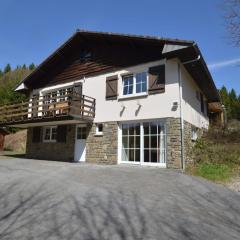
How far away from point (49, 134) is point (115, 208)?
1381cm

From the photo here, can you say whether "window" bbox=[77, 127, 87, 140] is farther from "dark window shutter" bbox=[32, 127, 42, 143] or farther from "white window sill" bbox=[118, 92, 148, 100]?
"dark window shutter" bbox=[32, 127, 42, 143]

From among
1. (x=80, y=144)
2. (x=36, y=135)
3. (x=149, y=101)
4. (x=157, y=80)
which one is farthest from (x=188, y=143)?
(x=36, y=135)

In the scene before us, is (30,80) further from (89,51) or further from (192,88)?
(192,88)

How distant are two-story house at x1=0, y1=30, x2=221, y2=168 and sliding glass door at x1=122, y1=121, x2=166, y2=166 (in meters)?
0.05

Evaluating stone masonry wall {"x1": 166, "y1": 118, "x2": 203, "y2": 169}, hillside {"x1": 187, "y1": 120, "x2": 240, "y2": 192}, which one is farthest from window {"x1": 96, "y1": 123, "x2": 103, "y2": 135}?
hillside {"x1": 187, "y1": 120, "x2": 240, "y2": 192}

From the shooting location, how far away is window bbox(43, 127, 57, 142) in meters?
18.6

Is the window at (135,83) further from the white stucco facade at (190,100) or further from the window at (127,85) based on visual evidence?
the white stucco facade at (190,100)

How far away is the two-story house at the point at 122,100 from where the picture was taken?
43.1ft

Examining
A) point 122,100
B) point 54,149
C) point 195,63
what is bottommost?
point 54,149

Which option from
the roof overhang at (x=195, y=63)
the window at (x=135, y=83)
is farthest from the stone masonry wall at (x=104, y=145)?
the roof overhang at (x=195, y=63)

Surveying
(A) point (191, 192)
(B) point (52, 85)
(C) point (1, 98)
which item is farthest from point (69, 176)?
(C) point (1, 98)

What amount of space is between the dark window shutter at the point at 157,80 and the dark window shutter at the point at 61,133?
6587 mm

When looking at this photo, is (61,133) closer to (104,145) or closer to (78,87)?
(78,87)

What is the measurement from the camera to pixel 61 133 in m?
17.7
